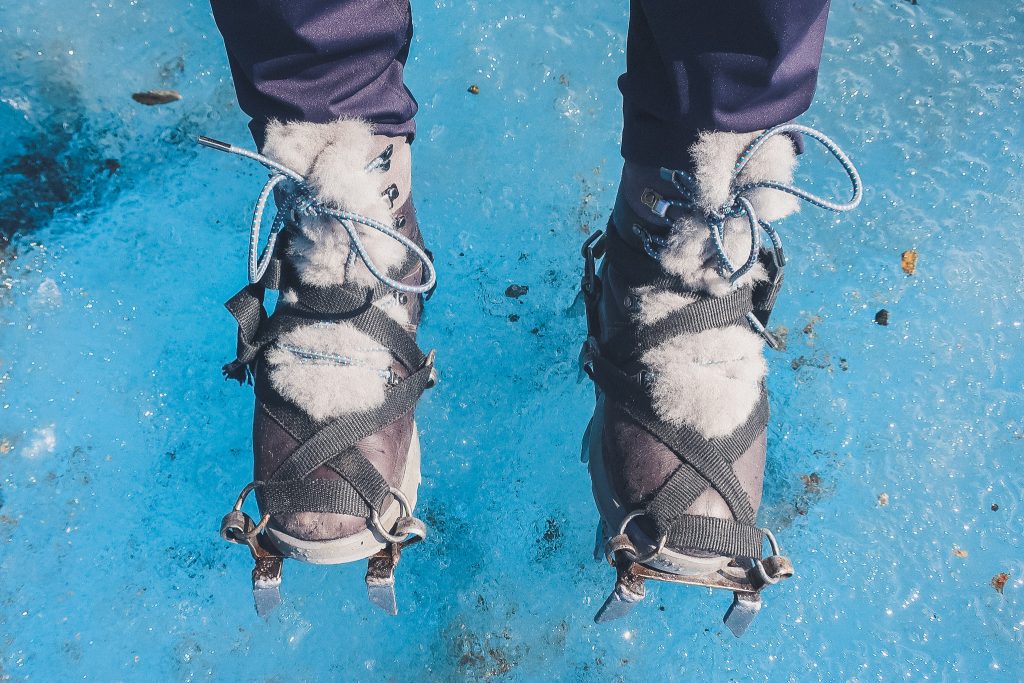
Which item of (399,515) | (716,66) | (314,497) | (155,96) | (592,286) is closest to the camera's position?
(716,66)

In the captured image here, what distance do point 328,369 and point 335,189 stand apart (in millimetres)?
246

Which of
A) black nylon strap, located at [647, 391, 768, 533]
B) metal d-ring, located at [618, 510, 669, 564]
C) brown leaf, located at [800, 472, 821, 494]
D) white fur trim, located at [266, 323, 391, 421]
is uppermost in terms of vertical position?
white fur trim, located at [266, 323, 391, 421]

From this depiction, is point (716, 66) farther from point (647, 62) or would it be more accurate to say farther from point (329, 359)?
point (329, 359)

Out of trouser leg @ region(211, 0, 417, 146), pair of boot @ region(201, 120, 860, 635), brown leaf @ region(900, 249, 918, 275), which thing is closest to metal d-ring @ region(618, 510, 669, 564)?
pair of boot @ region(201, 120, 860, 635)

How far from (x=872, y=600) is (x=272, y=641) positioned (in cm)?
108

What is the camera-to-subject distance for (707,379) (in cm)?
97

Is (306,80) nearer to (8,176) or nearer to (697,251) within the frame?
(697,251)

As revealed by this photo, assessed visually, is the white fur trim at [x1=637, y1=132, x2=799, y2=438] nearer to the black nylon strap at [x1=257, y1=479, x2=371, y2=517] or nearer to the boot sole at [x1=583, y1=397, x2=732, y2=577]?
the boot sole at [x1=583, y1=397, x2=732, y2=577]

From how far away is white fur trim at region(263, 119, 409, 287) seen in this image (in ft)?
3.01

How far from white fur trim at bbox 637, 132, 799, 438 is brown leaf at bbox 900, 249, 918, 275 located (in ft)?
2.12

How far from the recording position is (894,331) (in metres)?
1.42

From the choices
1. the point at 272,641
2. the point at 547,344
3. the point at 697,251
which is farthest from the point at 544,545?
the point at 697,251

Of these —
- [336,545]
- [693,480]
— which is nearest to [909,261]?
[693,480]

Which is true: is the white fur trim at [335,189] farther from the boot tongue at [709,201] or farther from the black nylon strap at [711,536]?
the black nylon strap at [711,536]
